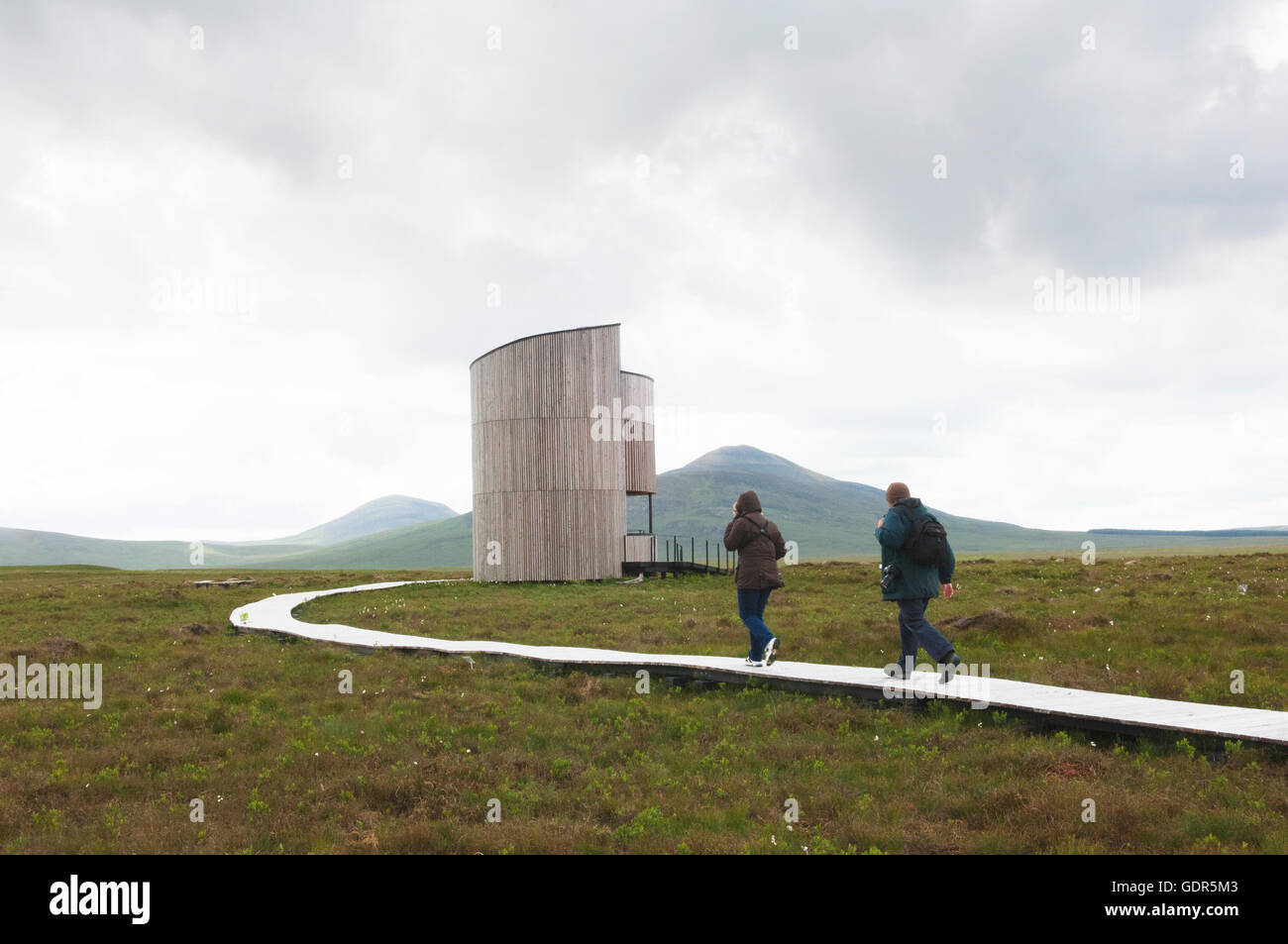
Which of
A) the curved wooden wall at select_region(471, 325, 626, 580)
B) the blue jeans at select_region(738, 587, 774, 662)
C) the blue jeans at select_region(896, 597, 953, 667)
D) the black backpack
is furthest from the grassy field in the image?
the curved wooden wall at select_region(471, 325, 626, 580)

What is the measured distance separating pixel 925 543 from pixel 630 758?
4.67 m

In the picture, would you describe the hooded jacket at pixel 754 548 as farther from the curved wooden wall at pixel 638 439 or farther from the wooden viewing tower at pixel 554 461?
the curved wooden wall at pixel 638 439

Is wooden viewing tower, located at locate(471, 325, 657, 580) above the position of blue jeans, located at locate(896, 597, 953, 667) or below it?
above

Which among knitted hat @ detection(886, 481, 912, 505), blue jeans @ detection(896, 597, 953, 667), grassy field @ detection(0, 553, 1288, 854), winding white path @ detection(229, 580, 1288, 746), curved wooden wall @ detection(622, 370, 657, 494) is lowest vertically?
grassy field @ detection(0, 553, 1288, 854)

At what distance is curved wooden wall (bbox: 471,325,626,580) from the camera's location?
123ft

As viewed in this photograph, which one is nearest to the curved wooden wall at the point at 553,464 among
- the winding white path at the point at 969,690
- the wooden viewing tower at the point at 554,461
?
the wooden viewing tower at the point at 554,461

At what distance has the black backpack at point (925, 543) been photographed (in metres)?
10.9

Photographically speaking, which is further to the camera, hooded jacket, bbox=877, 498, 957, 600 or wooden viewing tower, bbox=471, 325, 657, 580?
wooden viewing tower, bbox=471, 325, 657, 580

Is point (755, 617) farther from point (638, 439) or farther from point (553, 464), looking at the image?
point (638, 439)

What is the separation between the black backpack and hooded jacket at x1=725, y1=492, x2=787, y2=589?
193 centimetres

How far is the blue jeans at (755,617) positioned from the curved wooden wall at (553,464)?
81.7 ft

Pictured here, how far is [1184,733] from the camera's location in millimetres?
8078

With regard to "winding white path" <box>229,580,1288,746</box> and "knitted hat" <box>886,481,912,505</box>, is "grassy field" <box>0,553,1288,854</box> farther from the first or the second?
"knitted hat" <box>886,481,912,505</box>
